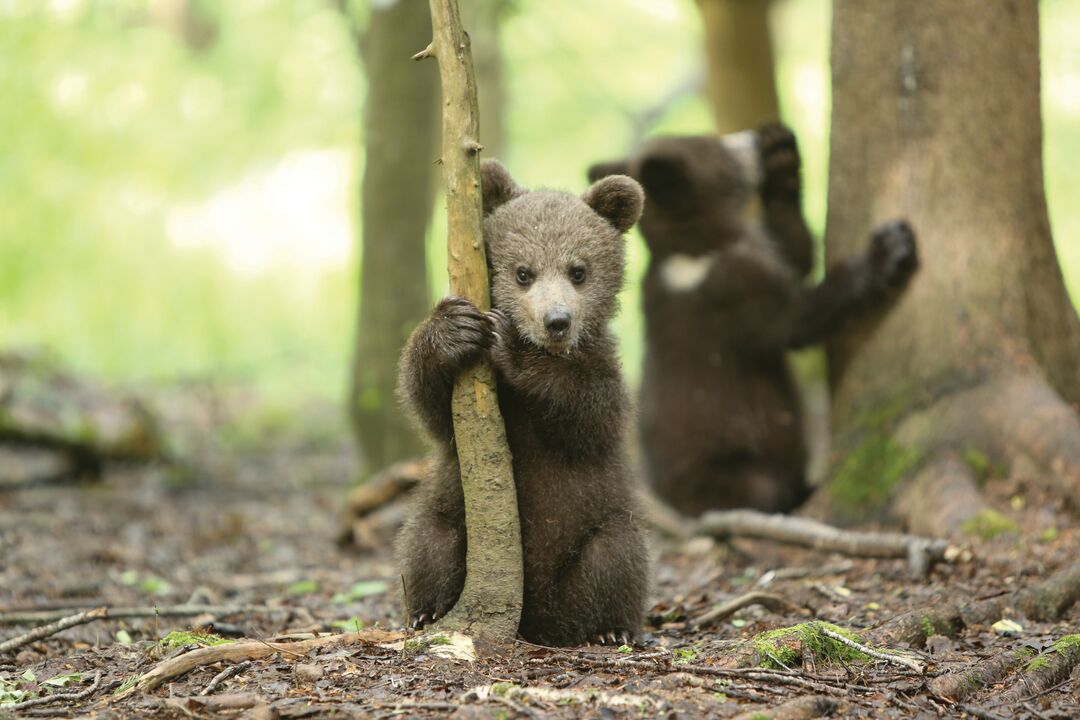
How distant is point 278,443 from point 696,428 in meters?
6.98

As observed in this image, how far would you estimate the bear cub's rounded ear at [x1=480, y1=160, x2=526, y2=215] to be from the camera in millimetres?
5324

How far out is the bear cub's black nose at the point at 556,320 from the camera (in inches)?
183

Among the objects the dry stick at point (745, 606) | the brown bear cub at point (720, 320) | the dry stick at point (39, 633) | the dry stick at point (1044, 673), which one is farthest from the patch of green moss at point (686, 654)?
the brown bear cub at point (720, 320)

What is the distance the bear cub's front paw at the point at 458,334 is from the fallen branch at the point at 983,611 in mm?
2118

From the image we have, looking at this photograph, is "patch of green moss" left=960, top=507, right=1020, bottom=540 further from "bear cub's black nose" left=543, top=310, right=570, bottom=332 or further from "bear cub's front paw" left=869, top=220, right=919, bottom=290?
"bear cub's black nose" left=543, top=310, right=570, bottom=332

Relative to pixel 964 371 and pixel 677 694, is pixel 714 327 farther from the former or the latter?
pixel 677 694

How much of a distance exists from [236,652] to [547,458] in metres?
1.58

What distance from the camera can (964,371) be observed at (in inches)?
250

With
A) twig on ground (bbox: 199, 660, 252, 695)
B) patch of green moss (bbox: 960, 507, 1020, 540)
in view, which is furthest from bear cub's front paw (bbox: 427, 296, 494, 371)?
patch of green moss (bbox: 960, 507, 1020, 540)

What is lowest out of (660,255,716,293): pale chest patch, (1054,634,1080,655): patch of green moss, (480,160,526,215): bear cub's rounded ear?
(1054,634,1080,655): patch of green moss

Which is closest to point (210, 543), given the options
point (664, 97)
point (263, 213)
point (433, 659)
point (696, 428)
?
point (696, 428)

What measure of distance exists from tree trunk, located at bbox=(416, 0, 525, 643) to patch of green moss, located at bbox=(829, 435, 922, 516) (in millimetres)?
2932

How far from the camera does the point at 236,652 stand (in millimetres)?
4129

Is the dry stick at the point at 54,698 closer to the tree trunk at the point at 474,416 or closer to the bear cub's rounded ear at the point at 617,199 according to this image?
the tree trunk at the point at 474,416
